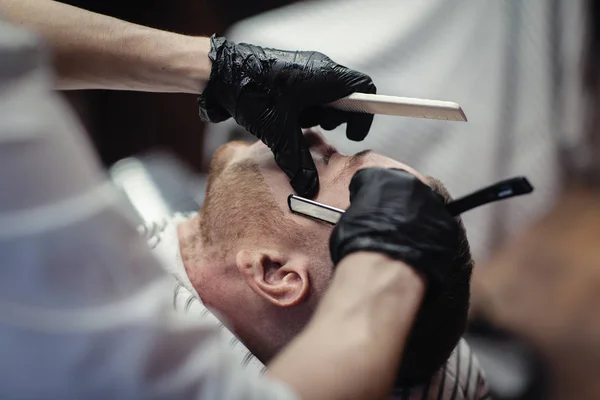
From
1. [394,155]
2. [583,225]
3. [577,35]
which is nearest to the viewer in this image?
[394,155]

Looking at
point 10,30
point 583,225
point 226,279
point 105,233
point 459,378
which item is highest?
point 10,30

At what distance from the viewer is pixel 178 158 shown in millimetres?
2857

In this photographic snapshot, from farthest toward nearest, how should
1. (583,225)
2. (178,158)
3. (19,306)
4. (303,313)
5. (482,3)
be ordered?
(583,225) < (178,158) < (482,3) < (303,313) < (19,306)

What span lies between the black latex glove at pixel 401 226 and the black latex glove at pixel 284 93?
29 centimetres

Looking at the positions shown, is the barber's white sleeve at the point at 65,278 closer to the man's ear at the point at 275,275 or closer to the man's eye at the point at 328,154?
the man's ear at the point at 275,275

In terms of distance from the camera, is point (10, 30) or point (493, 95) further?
point (493, 95)

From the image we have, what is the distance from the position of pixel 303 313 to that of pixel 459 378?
0.40m

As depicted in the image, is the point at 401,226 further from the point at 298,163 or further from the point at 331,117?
the point at 331,117

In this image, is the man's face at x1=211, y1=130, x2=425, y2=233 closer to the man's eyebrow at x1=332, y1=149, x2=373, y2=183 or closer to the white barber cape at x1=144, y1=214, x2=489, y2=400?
the man's eyebrow at x1=332, y1=149, x2=373, y2=183

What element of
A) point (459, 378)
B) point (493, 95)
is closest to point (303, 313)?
point (459, 378)

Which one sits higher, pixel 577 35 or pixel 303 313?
pixel 577 35

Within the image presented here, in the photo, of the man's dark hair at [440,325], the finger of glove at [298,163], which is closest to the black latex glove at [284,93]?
the finger of glove at [298,163]

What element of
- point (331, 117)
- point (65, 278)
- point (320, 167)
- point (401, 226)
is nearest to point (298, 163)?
point (320, 167)

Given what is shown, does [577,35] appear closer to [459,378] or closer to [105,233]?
[459,378]
